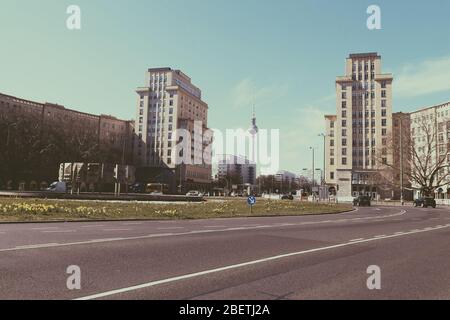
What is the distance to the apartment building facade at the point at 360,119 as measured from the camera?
326 feet

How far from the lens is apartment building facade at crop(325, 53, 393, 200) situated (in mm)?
99438

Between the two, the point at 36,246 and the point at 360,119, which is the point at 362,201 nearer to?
the point at 36,246

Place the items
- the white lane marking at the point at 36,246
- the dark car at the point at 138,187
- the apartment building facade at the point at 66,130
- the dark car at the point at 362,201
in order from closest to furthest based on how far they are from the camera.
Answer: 1. the white lane marking at the point at 36,246
2. the dark car at the point at 362,201
3. the apartment building facade at the point at 66,130
4. the dark car at the point at 138,187

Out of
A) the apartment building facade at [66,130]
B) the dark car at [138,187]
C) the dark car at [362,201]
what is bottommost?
the dark car at [362,201]

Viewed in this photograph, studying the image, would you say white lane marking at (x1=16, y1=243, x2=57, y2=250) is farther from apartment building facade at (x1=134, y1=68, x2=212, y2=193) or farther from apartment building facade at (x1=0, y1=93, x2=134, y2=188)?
apartment building facade at (x1=134, y1=68, x2=212, y2=193)

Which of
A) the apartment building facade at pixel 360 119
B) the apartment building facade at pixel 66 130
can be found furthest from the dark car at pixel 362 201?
the apartment building facade at pixel 66 130

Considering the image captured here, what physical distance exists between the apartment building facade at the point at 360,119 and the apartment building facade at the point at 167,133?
4496 centimetres

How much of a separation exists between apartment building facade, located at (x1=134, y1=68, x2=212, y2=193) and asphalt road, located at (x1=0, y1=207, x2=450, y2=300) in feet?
322

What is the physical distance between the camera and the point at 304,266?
24.8 ft

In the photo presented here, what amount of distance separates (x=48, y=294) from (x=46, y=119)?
103969mm

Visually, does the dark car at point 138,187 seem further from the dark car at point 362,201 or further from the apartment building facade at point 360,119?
the dark car at point 362,201

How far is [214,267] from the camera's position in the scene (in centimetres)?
724
